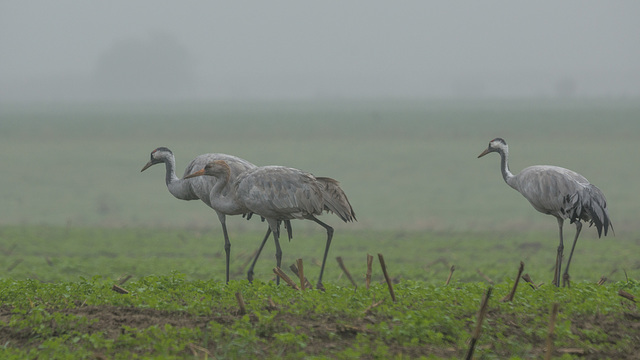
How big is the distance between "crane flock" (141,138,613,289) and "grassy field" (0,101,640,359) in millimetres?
1348

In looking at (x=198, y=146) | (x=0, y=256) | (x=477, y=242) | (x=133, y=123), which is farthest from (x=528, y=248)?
(x=133, y=123)

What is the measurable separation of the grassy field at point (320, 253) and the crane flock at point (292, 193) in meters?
1.35

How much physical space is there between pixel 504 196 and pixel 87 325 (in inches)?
1080

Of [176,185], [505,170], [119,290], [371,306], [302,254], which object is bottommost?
[302,254]

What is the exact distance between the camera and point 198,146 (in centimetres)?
5475

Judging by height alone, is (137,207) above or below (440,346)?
below

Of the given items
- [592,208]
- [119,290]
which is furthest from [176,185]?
[592,208]

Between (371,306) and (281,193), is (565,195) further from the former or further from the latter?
(371,306)

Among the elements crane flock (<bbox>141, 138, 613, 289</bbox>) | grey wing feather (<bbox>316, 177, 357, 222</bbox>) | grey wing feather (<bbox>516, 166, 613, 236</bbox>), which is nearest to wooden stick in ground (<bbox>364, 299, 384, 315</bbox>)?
crane flock (<bbox>141, 138, 613, 289</bbox>)

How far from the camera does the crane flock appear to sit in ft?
34.5

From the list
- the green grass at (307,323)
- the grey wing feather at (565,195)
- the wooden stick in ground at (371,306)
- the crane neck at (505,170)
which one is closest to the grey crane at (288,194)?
the green grass at (307,323)

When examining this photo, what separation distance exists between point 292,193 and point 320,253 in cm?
825

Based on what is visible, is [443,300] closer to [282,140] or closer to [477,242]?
[477,242]

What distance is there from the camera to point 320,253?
18.6 meters
